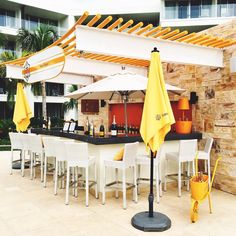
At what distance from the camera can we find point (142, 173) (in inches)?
227

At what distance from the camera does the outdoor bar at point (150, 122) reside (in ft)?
12.9

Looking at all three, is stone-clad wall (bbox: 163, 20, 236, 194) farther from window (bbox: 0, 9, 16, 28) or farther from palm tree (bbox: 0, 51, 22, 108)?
window (bbox: 0, 9, 16, 28)

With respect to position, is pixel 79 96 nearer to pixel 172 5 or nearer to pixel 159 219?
pixel 159 219

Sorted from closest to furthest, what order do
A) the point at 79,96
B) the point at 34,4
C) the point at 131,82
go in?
1. the point at 131,82
2. the point at 79,96
3. the point at 34,4

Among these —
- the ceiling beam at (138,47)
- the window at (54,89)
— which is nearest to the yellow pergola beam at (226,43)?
the ceiling beam at (138,47)

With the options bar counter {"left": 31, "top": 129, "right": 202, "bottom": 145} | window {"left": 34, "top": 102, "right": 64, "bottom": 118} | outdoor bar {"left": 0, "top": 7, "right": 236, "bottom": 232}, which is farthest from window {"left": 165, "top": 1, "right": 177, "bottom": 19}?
bar counter {"left": 31, "top": 129, "right": 202, "bottom": 145}

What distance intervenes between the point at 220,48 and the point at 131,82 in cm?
186

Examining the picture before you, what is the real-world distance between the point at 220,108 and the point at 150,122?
254 cm

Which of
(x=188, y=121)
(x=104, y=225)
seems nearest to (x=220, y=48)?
(x=188, y=121)

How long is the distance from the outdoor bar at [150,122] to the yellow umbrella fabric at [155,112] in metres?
0.01

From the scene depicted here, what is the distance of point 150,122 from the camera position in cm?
377

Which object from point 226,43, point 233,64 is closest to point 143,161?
point 233,64

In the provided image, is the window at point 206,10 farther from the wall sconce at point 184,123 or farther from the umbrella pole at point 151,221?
the umbrella pole at point 151,221

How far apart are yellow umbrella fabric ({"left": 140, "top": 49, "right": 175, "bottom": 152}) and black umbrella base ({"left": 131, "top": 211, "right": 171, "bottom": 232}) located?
0.95 m
